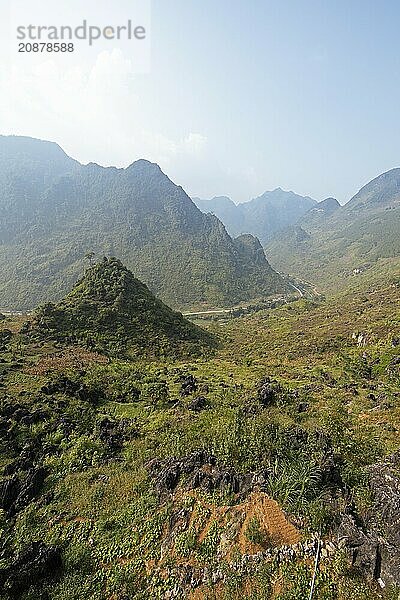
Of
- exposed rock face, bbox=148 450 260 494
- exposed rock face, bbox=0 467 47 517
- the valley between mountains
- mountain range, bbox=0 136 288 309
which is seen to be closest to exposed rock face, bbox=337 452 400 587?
the valley between mountains

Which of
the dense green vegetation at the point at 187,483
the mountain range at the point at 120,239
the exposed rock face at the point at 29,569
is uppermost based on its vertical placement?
the mountain range at the point at 120,239

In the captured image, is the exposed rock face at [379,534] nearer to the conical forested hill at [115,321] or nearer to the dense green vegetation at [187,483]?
the dense green vegetation at [187,483]

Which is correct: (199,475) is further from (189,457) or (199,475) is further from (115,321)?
(115,321)

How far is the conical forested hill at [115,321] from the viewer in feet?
122

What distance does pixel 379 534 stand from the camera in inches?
388

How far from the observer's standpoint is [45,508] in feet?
44.0

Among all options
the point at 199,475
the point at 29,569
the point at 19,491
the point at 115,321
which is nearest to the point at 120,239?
the point at 115,321

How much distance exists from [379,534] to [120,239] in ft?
422

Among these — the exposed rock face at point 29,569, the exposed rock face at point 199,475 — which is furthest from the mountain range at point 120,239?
the exposed rock face at point 29,569

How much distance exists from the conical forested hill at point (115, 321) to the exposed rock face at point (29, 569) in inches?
970

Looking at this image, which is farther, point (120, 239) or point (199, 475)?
point (120, 239)

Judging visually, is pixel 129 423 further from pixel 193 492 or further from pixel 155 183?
pixel 155 183

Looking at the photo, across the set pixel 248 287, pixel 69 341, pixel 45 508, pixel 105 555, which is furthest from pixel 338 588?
pixel 248 287

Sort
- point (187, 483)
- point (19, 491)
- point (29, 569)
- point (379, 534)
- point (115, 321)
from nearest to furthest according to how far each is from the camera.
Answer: point (379, 534) → point (29, 569) → point (187, 483) → point (19, 491) → point (115, 321)
